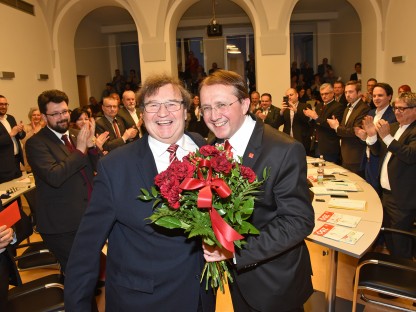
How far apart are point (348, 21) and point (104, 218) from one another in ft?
42.6

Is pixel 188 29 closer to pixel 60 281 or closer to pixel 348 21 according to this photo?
pixel 348 21

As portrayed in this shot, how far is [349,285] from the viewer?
338 cm

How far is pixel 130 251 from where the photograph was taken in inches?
61.2

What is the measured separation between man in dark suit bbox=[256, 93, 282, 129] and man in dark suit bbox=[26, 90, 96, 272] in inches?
184

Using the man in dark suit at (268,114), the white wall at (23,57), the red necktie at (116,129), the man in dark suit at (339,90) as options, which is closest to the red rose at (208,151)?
the red necktie at (116,129)

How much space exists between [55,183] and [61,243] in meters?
0.49

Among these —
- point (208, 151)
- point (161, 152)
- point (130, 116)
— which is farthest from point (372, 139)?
point (130, 116)

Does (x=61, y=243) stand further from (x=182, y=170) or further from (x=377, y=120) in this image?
(x=377, y=120)

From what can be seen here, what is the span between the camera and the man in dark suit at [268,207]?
1.55 metres

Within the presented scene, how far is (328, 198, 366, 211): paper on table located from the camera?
10.0ft

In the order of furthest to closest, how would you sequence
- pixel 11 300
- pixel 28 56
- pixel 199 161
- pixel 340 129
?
pixel 28 56
pixel 340 129
pixel 11 300
pixel 199 161

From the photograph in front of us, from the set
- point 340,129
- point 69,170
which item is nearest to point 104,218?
point 69,170

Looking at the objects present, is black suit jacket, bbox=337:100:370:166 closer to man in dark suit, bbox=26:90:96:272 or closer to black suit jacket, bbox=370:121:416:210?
black suit jacket, bbox=370:121:416:210

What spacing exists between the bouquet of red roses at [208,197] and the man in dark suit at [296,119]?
207 inches
